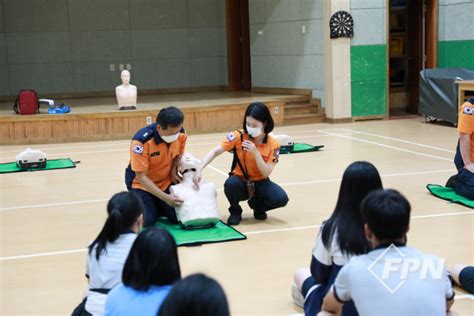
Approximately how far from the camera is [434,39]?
1212 centimetres

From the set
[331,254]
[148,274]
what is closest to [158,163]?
[331,254]

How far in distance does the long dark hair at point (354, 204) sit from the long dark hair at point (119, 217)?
797mm

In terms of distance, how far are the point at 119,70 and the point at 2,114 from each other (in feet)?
14.9

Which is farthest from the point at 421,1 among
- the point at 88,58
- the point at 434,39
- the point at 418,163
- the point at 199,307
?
the point at 199,307

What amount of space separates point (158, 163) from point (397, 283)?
2963mm

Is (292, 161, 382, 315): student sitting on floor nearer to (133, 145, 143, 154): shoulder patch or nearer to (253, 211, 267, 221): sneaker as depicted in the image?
(133, 145, 143, 154): shoulder patch

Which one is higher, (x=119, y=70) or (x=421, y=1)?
(x=421, y=1)

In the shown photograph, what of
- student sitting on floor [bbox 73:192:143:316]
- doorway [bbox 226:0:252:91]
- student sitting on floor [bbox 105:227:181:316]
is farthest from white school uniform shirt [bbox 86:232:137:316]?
doorway [bbox 226:0:252:91]

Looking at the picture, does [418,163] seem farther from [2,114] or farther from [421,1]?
[2,114]

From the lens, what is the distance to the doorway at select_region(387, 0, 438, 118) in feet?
40.1

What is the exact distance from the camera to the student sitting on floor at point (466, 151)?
213 inches

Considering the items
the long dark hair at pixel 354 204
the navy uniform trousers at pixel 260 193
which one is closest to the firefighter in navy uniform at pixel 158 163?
the navy uniform trousers at pixel 260 193

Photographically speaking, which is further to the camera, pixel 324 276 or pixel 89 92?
pixel 89 92

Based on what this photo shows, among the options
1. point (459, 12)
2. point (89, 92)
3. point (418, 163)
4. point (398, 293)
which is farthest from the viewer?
point (89, 92)
